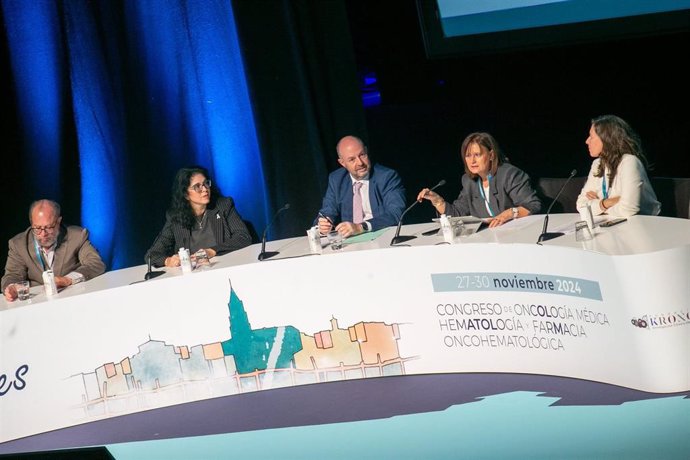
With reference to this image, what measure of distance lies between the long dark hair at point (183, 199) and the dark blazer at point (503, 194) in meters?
1.59

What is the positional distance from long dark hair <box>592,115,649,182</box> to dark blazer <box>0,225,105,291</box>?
3.09 meters

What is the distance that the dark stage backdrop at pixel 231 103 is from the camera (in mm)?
7562

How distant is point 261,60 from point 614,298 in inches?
155

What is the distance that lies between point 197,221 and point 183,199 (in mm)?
166

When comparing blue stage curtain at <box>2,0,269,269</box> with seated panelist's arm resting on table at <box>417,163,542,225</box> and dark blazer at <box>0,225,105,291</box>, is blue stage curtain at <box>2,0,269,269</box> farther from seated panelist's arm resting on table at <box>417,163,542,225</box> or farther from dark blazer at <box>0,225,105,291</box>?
seated panelist's arm resting on table at <box>417,163,542,225</box>

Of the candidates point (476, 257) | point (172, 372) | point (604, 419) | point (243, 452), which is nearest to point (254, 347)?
point (172, 372)

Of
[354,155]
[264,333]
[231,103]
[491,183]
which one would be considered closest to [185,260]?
[264,333]

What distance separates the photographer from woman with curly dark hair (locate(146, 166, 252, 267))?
6.44 metres

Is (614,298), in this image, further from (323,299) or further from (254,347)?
(254,347)

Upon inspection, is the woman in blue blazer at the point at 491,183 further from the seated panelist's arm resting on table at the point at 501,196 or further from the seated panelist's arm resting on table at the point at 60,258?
the seated panelist's arm resting on table at the point at 60,258

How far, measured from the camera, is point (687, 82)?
22.8ft

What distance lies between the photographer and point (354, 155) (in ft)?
21.3

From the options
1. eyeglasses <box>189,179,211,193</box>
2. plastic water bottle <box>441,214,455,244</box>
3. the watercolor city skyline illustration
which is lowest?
the watercolor city skyline illustration

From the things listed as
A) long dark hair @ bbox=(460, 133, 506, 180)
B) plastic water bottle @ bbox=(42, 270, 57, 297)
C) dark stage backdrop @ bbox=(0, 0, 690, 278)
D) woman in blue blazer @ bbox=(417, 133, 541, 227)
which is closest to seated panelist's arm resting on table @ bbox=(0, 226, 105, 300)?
plastic water bottle @ bbox=(42, 270, 57, 297)
